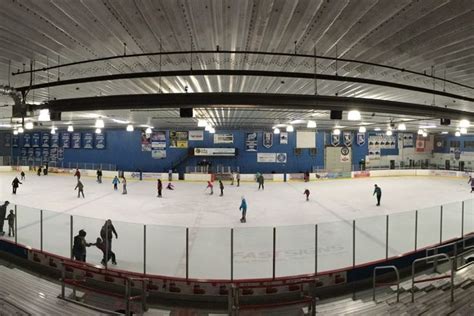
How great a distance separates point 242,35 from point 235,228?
222 inches

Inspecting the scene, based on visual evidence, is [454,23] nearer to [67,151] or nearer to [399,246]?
[399,246]

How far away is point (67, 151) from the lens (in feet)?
112

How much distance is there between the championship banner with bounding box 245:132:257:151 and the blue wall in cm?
35

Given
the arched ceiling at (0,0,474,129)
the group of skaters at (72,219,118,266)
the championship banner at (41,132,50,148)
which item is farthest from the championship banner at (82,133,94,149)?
the group of skaters at (72,219,118,266)

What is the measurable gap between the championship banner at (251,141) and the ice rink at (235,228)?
38.6 feet

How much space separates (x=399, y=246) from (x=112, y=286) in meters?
9.50

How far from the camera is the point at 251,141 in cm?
3109

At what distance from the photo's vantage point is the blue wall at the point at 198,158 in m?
30.9

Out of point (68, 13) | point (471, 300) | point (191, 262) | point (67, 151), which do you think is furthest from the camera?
point (67, 151)

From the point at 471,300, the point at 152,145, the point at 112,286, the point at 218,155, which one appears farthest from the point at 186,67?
the point at 152,145

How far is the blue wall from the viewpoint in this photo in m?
30.9

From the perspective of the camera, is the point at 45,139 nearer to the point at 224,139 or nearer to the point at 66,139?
the point at 66,139

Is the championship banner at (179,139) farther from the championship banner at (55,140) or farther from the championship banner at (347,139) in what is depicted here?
the championship banner at (347,139)

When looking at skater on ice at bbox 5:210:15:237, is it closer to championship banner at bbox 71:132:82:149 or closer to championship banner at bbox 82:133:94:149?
championship banner at bbox 82:133:94:149
